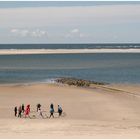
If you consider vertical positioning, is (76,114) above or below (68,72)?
below

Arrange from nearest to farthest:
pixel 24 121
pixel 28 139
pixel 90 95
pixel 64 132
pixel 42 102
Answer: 1. pixel 28 139
2. pixel 64 132
3. pixel 24 121
4. pixel 42 102
5. pixel 90 95

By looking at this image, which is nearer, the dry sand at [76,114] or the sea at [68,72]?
the dry sand at [76,114]

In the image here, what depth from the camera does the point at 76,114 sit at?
2742 cm

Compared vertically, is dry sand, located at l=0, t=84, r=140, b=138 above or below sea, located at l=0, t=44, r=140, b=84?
below

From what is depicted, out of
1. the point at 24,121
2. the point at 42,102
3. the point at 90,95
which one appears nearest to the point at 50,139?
the point at 24,121

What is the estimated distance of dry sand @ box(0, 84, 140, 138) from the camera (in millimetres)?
19522

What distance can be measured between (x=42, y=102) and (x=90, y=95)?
19.9 ft

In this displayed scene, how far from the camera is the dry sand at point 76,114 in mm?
19522

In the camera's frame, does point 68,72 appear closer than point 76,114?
No

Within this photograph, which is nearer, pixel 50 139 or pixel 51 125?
pixel 50 139

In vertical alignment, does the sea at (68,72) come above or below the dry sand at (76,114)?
above

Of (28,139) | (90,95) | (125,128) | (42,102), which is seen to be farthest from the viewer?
(90,95)

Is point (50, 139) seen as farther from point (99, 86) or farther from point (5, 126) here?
point (99, 86)

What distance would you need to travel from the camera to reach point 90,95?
37188 mm
